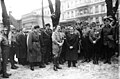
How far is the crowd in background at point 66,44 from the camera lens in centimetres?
820

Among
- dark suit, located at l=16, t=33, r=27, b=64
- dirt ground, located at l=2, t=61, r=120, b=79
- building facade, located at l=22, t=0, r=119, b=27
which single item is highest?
building facade, located at l=22, t=0, r=119, b=27

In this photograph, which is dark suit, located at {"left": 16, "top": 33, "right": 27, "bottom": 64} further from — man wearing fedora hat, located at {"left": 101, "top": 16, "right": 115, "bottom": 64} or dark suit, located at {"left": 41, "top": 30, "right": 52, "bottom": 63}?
man wearing fedora hat, located at {"left": 101, "top": 16, "right": 115, "bottom": 64}

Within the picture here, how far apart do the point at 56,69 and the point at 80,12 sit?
43699mm

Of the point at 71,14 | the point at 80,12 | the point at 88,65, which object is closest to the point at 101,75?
the point at 88,65

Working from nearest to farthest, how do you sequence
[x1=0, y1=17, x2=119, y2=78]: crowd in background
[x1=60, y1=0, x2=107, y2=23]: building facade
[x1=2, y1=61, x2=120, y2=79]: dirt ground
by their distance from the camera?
[x1=2, y1=61, x2=120, y2=79]: dirt ground < [x1=0, y1=17, x2=119, y2=78]: crowd in background < [x1=60, y1=0, x2=107, y2=23]: building facade

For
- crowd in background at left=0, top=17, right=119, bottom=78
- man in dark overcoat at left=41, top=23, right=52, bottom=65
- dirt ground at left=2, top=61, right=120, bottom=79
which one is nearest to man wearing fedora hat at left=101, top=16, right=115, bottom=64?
crowd in background at left=0, top=17, right=119, bottom=78

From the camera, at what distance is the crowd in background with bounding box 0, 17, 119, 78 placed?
26.9ft

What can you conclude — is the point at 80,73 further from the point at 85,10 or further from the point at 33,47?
the point at 85,10

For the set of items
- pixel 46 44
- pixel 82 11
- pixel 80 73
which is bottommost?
pixel 80 73

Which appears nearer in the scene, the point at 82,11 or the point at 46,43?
the point at 46,43

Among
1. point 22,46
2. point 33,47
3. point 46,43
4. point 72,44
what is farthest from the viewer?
point 22,46

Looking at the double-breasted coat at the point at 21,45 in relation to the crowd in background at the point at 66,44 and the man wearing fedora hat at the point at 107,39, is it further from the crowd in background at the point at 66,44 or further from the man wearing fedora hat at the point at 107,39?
the man wearing fedora hat at the point at 107,39

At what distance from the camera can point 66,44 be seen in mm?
8883

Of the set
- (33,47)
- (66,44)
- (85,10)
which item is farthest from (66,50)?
(85,10)
